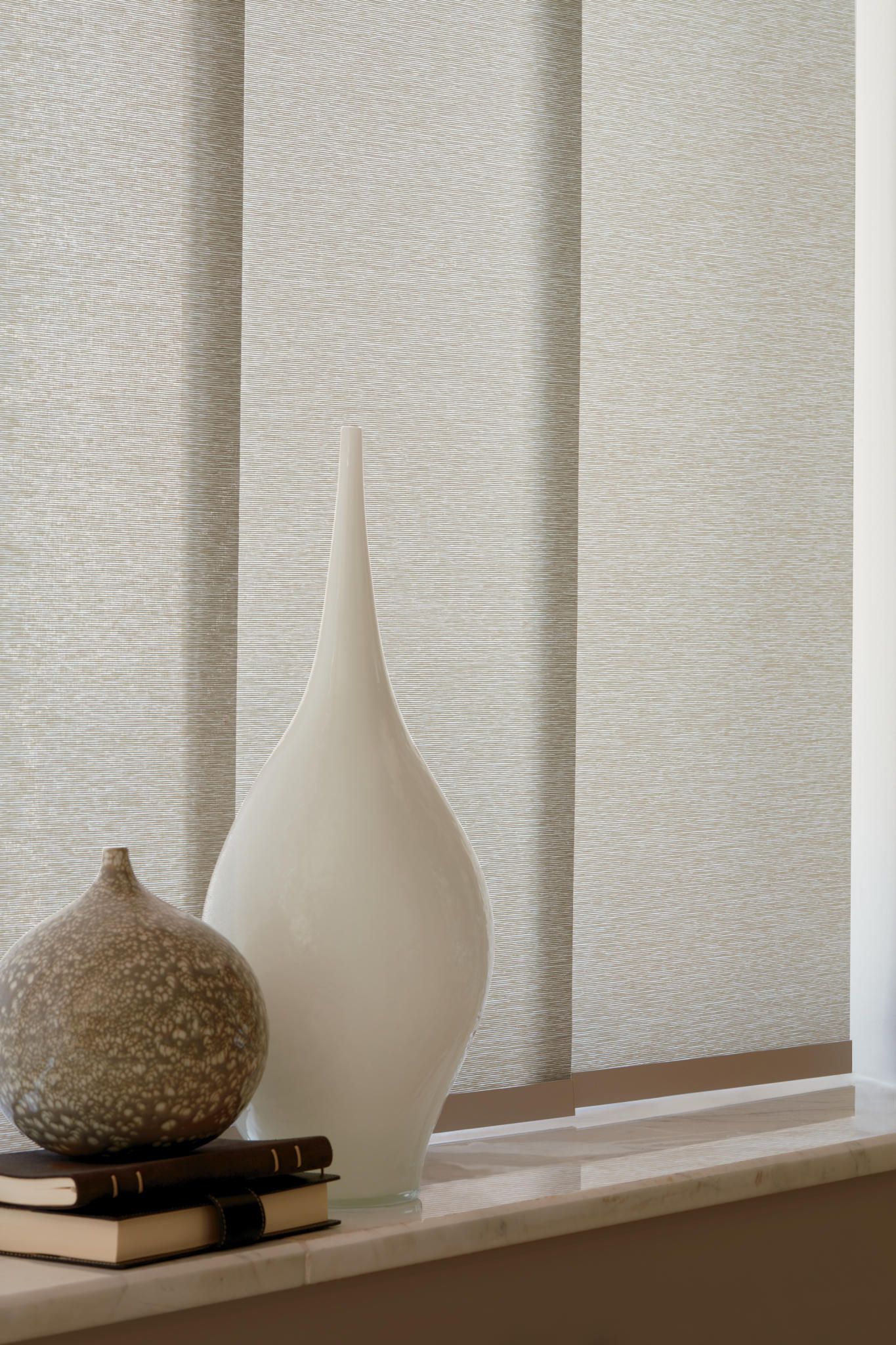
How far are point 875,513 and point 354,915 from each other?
1172mm

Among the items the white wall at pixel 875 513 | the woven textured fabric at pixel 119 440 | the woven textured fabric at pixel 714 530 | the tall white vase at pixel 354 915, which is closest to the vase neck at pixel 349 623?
the tall white vase at pixel 354 915

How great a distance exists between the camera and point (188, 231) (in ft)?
4.53

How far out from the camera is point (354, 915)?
3.61 feet

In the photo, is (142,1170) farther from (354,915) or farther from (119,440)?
(119,440)

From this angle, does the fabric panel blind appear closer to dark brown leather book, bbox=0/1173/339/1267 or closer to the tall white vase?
the tall white vase

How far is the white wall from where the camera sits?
6.36 ft

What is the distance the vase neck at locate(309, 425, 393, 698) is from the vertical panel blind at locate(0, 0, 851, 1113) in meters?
0.23

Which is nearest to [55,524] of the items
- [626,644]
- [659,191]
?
[626,644]

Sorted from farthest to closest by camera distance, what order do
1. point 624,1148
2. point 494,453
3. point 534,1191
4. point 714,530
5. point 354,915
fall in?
point 714,530 < point 494,453 < point 624,1148 < point 534,1191 < point 354,915

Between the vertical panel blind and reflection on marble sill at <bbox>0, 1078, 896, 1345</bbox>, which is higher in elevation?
the vertical panel blind

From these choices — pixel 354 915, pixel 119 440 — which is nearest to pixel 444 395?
pixel 119 440

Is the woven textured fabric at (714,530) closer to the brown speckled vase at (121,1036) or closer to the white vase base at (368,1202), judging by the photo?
the white vase base at (368,1202)

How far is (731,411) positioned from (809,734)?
1.44ft

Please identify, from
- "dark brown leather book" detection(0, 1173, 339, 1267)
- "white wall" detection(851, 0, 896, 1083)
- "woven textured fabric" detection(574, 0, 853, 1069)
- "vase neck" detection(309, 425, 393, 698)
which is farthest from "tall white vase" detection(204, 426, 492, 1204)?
"white wall" detection(851, 0, 896, 1083)
